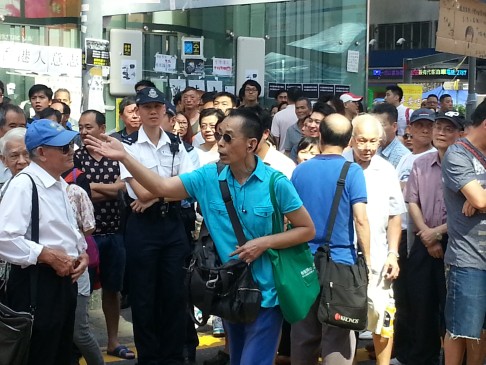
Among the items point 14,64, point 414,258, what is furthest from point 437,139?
point 14,64

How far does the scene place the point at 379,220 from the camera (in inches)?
265

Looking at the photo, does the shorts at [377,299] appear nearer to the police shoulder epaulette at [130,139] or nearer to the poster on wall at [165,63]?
the police shoulder epaulette at [130,139]

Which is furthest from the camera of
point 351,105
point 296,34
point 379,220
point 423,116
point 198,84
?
point 296,34

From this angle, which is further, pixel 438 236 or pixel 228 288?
pixel 438 236

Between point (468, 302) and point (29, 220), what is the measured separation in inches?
116

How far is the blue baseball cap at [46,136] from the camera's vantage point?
17.1ft

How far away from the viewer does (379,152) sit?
8711mm

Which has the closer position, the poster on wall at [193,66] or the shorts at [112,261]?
the shorts at [112,261]

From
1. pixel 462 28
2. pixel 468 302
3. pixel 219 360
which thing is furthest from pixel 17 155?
pixel 462 28

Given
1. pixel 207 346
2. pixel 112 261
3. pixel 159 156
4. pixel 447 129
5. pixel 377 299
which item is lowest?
pixel 207 346

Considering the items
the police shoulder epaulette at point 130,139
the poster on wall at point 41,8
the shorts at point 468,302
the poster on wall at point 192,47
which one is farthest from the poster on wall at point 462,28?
the poster on wall at point 41,8

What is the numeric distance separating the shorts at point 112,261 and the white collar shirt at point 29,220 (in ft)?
6.41

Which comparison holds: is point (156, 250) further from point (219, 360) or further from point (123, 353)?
point (123, 353)

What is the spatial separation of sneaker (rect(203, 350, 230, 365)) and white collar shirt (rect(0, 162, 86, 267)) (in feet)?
7.35
